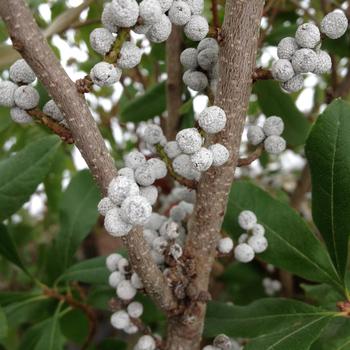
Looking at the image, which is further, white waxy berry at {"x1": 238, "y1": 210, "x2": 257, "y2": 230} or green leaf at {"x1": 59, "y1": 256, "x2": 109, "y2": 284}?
green leaf at {"x1": 59, "y1": 256, "x2": 109, "y2": 284}

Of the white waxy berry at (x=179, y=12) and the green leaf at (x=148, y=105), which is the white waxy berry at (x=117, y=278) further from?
the green leaf at (x=148, y=105)

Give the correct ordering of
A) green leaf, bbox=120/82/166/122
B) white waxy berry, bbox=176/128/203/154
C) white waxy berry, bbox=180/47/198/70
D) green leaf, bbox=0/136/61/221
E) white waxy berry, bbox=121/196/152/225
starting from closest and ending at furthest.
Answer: white waxy berry, bbox=121/196/152/225
white waxy berry, bbox=176/128/203/154
white waxy berry, bbox=180/47/198/70
green leaf, bbox=0/136/61/221
green leaf, bbox=120/82/166/122

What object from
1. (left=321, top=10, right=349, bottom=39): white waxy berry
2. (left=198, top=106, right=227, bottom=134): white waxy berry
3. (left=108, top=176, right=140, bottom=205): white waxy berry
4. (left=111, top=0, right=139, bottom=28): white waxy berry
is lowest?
(left=198, top=106, right=227, bottom=134): white waxy berry

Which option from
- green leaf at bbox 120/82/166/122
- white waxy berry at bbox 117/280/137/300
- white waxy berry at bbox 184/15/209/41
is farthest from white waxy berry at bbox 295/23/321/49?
green leaf at bbox 120/82/166/122

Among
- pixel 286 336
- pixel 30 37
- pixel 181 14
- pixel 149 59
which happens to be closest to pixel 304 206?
pixel 149 59

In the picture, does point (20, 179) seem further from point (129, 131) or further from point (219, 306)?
point (129, 131)

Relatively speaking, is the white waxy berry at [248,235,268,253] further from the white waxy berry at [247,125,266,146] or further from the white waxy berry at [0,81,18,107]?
the white waxy berry at [0,81,18,107]

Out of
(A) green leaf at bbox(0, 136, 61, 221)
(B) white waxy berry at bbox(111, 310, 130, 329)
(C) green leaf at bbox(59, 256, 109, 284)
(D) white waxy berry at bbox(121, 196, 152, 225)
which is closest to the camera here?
(D) white waxy berry at bbox(121, 196, 152, 225)
